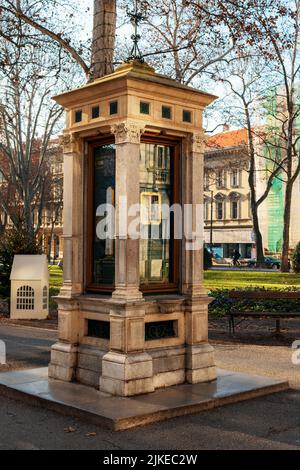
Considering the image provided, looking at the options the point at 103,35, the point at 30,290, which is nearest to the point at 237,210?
the point at 30,290

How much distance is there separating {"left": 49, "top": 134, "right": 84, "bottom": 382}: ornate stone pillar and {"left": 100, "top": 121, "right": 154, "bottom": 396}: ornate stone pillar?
854 mm

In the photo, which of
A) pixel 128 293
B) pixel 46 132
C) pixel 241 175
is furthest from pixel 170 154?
pixel 241 175

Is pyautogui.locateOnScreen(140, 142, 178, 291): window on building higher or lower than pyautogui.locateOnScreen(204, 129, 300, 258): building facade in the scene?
lower

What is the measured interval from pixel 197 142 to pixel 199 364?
2.97 m

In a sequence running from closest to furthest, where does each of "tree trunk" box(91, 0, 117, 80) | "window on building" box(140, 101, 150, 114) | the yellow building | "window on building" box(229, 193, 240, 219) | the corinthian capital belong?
"window on building" box(140, 101, 150, 114)
the corinthian capital
"tree trunk" box(91, 0, 117, 80)
the yellow building
"window on building" box(229, 193, 240, 219)

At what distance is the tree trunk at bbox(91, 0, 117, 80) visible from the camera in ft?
37.2

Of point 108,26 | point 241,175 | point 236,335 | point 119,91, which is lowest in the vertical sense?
point 236,335

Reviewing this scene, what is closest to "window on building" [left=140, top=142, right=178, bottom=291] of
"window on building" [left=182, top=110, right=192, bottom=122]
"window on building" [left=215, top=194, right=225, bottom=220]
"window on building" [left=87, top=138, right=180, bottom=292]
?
"window on building" [left=87, top=138, right=180, bottom=292]

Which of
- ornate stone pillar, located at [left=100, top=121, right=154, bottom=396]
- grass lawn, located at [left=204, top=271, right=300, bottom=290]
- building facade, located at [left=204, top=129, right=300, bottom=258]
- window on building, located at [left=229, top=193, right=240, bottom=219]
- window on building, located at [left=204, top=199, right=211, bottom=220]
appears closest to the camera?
ornate stone pillar, located at [left=100, top=121, right=154, bottom=396]

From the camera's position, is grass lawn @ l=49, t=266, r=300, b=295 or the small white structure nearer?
the small white structure

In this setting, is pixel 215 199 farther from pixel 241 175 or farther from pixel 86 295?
pixel 86 295

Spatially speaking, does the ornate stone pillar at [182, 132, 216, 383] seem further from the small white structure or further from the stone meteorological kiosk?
the small white structure

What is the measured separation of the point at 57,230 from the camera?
81.1 meters
